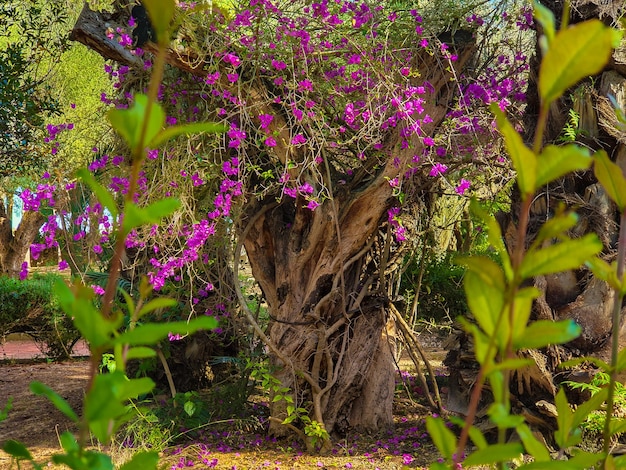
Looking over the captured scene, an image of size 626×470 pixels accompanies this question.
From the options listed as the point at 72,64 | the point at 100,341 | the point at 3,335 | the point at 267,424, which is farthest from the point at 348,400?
the point at 72,64

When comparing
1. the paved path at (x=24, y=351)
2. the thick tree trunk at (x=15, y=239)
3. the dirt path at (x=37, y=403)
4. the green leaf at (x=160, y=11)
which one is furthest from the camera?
the thick tree trunk at (x=15, y=239)

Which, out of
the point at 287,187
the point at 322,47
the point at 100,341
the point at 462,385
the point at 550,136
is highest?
the point at 322,47

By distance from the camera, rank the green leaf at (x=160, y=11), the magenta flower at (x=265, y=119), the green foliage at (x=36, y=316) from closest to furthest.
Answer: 1. the green leaf at (x=160, y=11)
2. the magenta flower at (x=265, y=119)
3. the green foliage at (x=36, y=316)

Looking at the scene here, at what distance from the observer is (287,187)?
4.96 meters

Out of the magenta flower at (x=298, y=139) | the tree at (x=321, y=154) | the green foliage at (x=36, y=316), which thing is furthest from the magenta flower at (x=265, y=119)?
the green foliage at (x=36, y=316)

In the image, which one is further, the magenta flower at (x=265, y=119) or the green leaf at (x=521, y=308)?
the magenta flower at (x=265, y=119)

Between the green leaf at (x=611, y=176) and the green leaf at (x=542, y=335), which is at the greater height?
the green leaf at (x=611, y=176)

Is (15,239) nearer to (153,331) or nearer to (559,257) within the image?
(153,331)

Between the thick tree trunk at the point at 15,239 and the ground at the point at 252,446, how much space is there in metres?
12.3

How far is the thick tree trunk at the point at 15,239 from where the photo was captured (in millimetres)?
18141

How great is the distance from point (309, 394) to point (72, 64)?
9460 millimetres

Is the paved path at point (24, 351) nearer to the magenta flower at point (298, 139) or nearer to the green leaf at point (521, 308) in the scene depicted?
the magenta flower at point (298, 139)

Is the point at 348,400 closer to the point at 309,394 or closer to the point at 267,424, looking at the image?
the point at 309,394

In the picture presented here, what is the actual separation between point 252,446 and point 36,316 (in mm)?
5944
